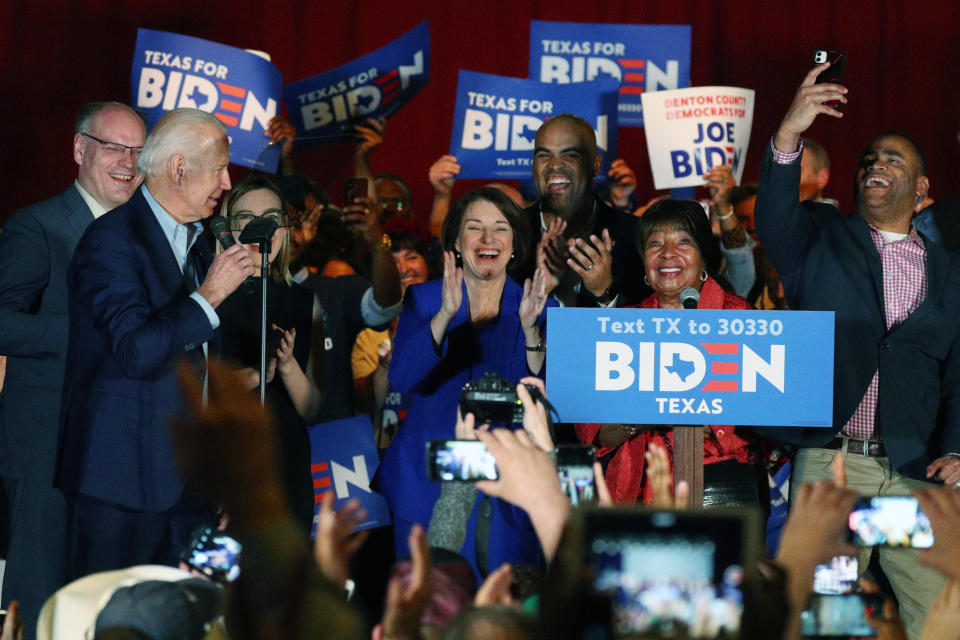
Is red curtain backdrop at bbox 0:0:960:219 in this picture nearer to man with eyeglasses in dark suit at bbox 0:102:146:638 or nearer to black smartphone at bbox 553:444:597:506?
man with eyeglasses in dark suit at bbox 0:102:146:638

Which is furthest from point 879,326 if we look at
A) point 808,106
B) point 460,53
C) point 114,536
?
point 460,53

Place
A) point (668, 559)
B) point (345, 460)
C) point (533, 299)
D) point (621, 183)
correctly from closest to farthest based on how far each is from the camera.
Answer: point (668, 559), point (533, 299), point (345, 460), point (621, 183)

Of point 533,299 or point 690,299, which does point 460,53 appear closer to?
point 533,299

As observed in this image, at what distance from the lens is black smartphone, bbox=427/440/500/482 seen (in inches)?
94.9

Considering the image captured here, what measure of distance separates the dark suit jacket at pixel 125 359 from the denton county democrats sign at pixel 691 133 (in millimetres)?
2952

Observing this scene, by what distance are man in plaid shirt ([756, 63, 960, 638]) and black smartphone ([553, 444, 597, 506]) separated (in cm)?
151

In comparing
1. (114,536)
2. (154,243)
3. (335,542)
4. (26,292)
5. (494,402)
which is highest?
(154,243)

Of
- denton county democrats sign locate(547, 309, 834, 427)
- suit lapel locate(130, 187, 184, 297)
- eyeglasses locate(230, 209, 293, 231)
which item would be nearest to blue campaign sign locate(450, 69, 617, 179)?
eyeglasses locate(230, 209, 293, 231)

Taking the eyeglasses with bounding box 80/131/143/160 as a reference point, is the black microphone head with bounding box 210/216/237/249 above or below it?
below

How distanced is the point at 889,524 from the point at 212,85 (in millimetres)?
4160

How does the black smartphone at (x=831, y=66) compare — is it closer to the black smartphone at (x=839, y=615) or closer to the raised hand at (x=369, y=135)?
the black smartphone at (x=839, y=615)

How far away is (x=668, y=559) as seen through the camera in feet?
5.14

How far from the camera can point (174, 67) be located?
18.9 feet

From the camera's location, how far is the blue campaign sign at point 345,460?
4.72m
